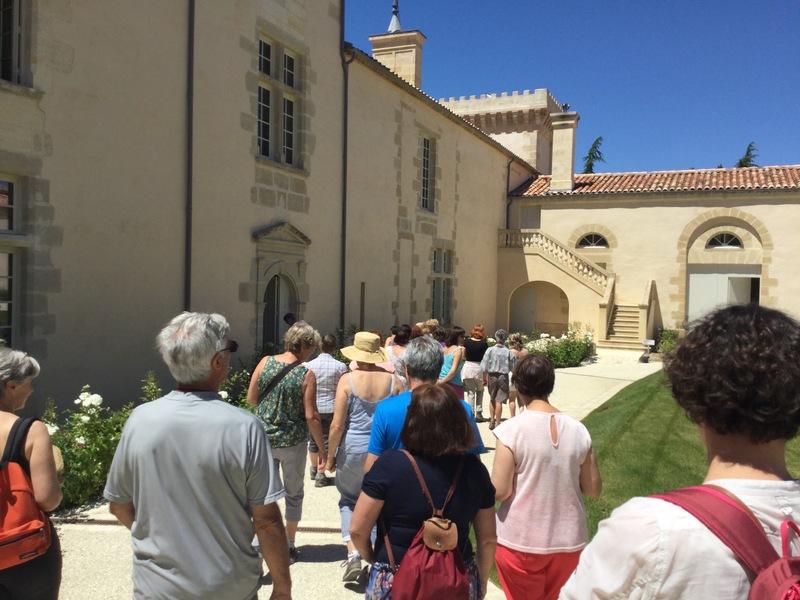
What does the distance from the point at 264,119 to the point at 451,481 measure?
10.8 meters

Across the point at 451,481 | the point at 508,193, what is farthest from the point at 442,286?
the point at 451,481

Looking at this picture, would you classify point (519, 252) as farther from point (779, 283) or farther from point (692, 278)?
point (779, 283)

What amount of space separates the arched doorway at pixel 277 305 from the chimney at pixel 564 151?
16047 millimetres

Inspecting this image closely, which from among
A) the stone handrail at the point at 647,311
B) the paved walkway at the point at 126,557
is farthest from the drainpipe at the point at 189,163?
the stone handrail at the point at 647,311

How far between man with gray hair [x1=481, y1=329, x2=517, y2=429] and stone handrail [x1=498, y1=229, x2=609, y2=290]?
1400 centimetres

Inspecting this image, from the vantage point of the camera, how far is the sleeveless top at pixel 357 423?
4.51 m

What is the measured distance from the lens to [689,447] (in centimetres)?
790

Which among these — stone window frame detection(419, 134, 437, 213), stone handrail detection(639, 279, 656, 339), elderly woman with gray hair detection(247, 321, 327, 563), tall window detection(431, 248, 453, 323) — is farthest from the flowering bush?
stone handrail detection(639, 279, 656, 339)

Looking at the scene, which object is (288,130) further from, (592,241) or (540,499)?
(592,241)

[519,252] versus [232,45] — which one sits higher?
[232,45]

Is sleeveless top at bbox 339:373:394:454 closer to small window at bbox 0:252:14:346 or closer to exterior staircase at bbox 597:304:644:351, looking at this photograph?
small window at bbox 0:252:14:346

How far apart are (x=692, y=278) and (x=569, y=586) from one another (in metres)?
24.5

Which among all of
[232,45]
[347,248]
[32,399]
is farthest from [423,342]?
[347,248]

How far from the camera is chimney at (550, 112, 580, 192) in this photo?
25609 mm
